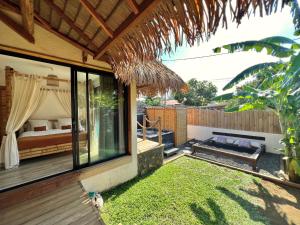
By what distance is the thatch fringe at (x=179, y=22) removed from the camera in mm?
1297

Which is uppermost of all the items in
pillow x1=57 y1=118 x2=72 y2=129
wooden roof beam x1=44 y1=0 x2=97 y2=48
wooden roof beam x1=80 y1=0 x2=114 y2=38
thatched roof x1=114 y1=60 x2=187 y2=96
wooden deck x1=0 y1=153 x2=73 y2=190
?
wooden roof beam x1=44 y1=0 x2=97 y2=48

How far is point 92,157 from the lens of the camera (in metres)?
3.69

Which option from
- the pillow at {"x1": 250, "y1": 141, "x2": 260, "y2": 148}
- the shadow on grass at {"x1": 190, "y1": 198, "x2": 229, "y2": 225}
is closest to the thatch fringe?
the shadow on grass at {"x1": 190, "y1": 198, "x2": 229, "y2": 225}

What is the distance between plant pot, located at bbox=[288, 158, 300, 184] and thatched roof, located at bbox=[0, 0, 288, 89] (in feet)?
14.9

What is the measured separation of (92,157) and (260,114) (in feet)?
26.1

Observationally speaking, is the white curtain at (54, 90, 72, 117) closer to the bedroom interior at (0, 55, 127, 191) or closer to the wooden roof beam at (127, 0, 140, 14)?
the bedroom interior at (0, 55, 127, 191)

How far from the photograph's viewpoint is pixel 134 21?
193 cm

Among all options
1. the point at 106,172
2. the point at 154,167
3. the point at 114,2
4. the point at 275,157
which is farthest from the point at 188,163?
the point at 114,2

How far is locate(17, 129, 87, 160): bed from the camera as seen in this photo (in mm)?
4223

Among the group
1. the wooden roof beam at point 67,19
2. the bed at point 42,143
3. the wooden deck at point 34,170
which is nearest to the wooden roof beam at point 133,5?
the wooden roof beam at point 67,19

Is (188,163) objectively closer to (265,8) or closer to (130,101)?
(130,101)

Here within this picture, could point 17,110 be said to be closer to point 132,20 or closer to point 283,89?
point 132,20

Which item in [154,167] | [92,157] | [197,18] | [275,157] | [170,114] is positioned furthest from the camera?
[170,114]

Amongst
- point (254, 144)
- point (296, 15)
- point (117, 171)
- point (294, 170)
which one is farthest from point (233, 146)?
point (117, 171)
